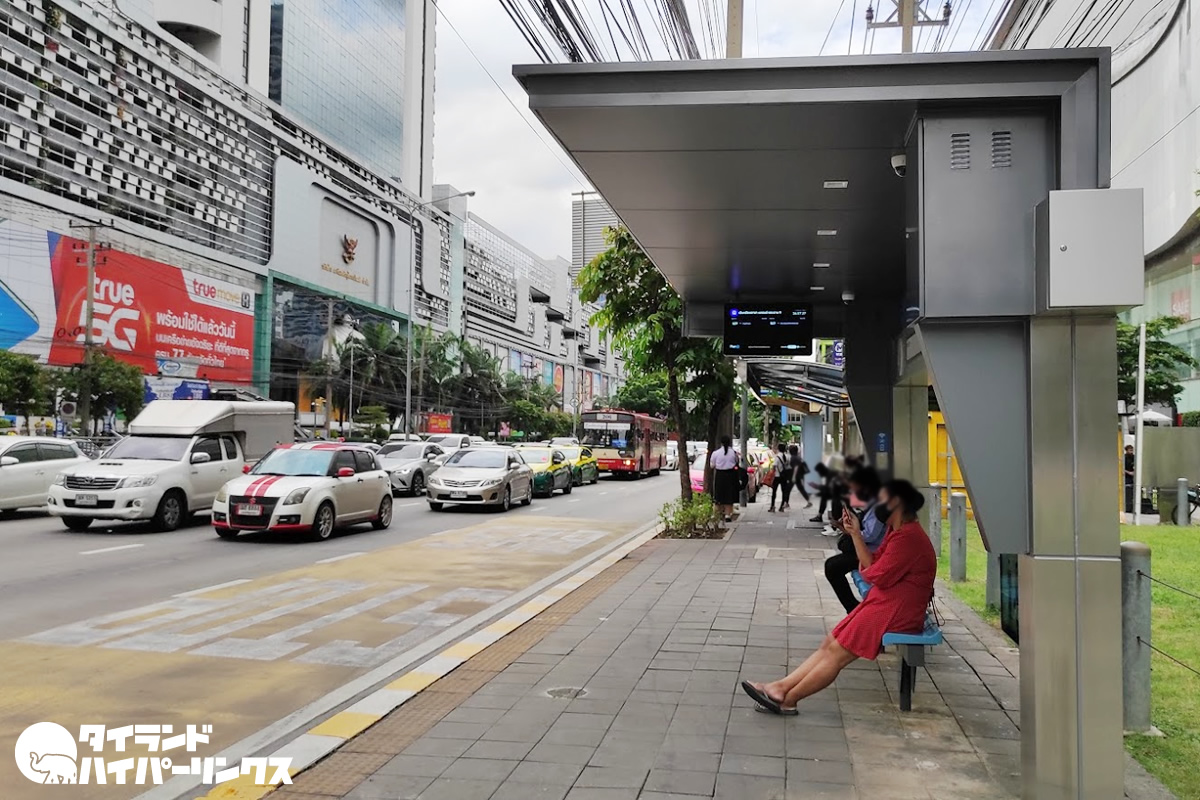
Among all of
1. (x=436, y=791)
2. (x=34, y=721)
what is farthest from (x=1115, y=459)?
(x=34, y=721)

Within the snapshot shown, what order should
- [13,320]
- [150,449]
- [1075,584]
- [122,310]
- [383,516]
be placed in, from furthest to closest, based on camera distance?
[122,310] → [13,320] → [383,516] → [150,449] → [1075,584]

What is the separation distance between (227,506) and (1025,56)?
12842 mm

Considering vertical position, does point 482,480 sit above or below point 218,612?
above

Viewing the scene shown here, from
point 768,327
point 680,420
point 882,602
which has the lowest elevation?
point 882,602

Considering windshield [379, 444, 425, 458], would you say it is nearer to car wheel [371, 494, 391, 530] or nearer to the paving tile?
car wheel [371, 494, 391, 530]

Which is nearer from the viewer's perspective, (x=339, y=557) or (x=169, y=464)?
(x=339, y=557)

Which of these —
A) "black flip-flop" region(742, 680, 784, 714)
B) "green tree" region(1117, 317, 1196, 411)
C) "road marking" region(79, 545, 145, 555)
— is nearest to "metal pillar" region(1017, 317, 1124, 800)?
"black flip-flop" region(742, 680, 784, 714)

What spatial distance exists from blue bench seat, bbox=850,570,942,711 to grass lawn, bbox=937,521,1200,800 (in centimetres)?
117

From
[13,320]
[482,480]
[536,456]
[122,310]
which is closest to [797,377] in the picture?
[482,480]

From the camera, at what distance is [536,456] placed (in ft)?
87.6

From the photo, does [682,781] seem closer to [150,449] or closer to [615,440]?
[150,449]

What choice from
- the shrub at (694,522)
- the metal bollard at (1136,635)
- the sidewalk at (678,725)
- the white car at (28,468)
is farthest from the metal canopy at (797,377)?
the white car at (28,468)

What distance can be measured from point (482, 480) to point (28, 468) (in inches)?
342

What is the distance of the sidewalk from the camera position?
4418 millimetres
